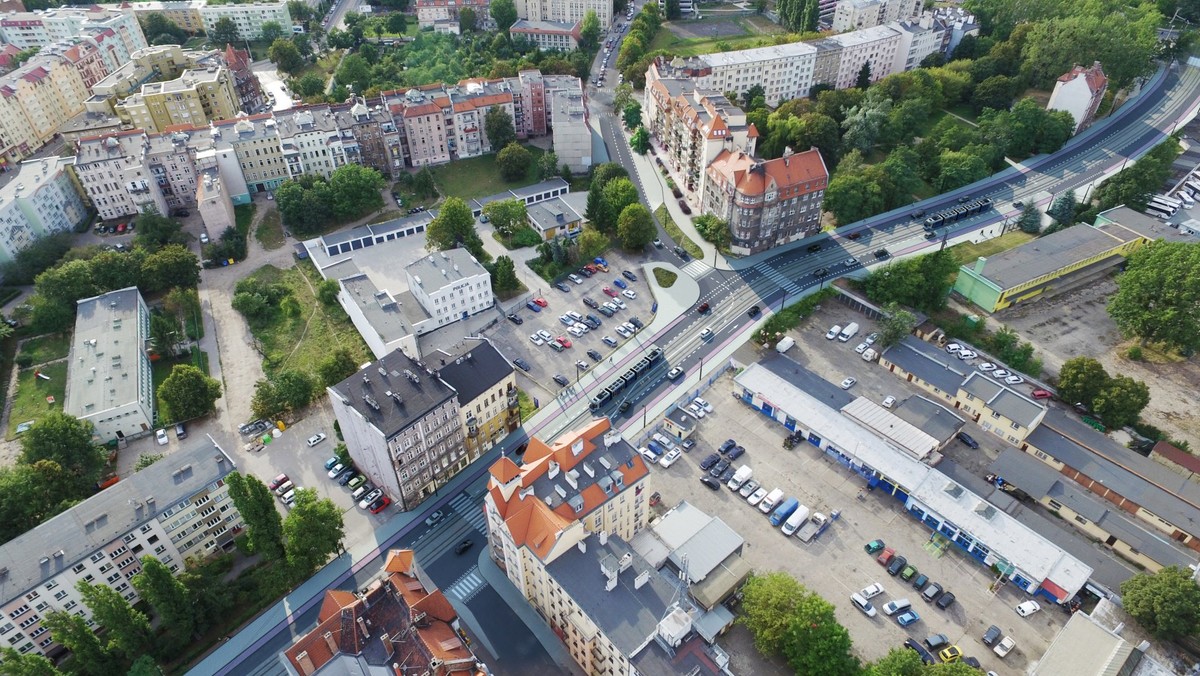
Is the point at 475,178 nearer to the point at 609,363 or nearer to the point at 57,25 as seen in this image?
the point at 609,363

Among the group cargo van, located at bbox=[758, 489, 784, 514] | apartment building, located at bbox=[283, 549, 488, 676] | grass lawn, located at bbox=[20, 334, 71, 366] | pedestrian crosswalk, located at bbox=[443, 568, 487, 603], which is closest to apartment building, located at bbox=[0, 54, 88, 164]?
grass lawn, located at bbox=[20, 334, 71, 366]

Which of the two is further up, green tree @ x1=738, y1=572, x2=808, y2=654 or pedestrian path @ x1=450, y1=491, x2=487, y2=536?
green tree @ x1=738, y1=572, x2=808, y2=654

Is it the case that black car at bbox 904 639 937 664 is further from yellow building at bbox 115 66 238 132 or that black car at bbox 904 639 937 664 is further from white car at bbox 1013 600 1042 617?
yellow building at bbox 115 66 238 132

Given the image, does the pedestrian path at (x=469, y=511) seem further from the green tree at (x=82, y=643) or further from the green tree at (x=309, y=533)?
the green tree at (x=82, y=643)

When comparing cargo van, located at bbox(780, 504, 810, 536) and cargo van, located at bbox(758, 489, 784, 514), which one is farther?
cargo van, located at bbox(758, 489, 784, 514)

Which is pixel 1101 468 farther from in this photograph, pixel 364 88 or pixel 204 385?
pixel 364 88

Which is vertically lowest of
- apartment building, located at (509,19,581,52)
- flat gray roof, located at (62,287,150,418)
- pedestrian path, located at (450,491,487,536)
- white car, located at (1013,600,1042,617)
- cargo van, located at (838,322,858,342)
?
white car, located at (1013,600,1042,617)

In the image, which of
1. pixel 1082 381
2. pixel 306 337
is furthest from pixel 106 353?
pixel 1082 381
